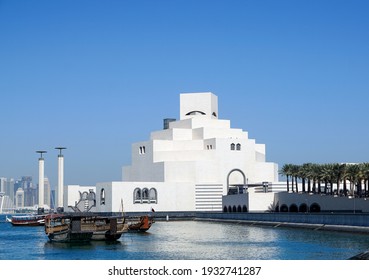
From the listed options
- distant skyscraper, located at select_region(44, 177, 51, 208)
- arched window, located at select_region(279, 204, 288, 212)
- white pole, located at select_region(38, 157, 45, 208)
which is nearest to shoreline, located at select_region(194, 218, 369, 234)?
arched window, located at select_region(279, 204, 288, 212)

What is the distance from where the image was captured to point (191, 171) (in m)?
96.8

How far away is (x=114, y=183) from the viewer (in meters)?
94.4

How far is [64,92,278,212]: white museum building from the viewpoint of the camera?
95.3 meters

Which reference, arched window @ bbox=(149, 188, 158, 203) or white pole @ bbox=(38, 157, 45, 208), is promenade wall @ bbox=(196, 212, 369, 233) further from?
white pole @ bbox=(38, 157, 45, 208)

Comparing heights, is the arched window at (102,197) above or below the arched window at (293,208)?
above

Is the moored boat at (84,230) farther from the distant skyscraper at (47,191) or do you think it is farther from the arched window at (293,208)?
the distant skyscraper at (47,191)

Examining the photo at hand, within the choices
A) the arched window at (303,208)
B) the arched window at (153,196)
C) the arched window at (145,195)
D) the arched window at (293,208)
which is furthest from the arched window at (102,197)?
the arched window at (303,208)

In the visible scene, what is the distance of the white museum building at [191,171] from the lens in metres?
→ 95.3

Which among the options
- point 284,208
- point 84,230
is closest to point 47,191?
point 284,208

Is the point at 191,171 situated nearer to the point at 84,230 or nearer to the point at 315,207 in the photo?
the point at 315,207
